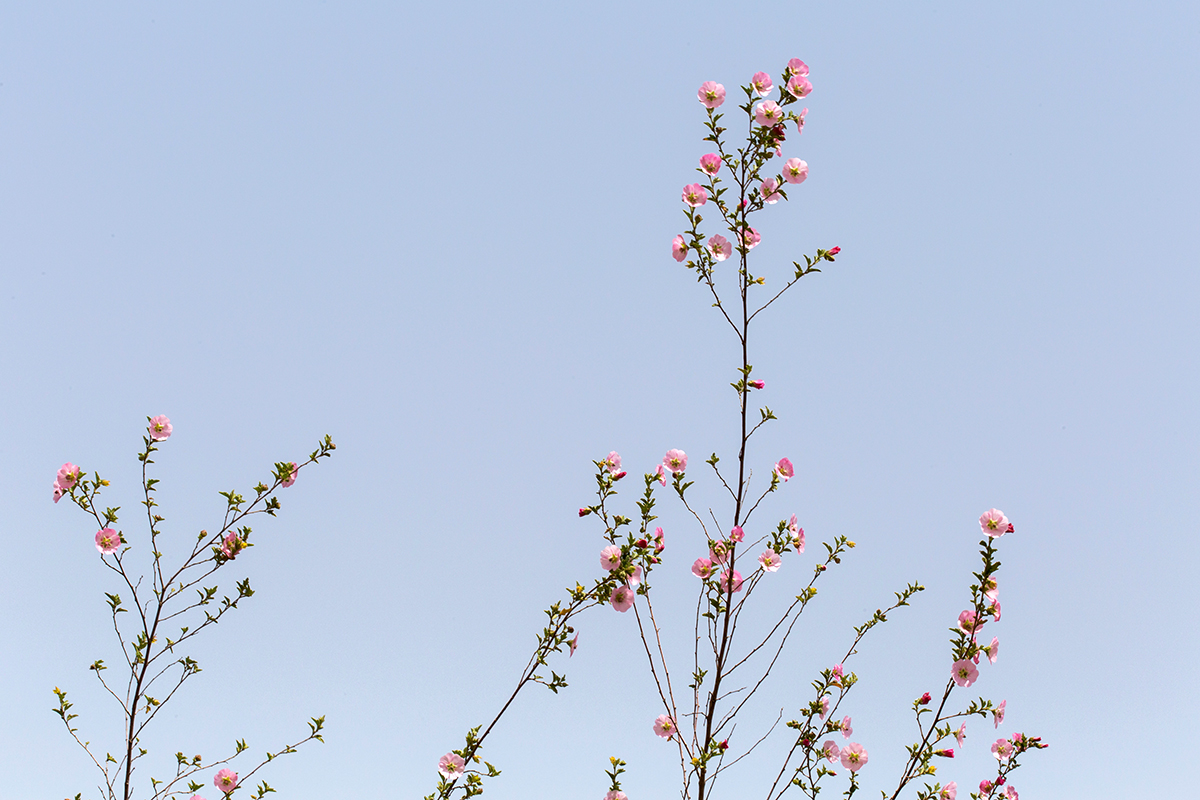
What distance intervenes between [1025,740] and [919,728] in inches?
34.0

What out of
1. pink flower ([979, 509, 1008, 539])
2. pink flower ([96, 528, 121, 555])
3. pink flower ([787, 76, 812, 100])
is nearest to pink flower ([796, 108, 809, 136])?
pink flower ([787, 76, 812, 100])

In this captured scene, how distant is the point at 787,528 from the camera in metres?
3.37

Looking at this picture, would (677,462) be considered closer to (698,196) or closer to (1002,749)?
(698,196)

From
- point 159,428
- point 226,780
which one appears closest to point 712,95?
point 159,428

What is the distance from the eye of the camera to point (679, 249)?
3426mm

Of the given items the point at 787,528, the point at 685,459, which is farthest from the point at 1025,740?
the point at 685,459

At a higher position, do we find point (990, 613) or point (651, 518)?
point (651, 518)

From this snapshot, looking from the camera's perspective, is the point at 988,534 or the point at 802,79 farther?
the point at 802,79

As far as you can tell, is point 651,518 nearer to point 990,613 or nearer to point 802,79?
point 990,613

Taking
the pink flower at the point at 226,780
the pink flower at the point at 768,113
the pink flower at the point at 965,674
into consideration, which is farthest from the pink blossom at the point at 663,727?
the pink flower at the point at 768,113

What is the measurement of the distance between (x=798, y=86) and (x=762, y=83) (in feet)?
0.49

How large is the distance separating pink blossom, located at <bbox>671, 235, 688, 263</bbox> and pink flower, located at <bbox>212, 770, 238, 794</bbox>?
9.72 ft

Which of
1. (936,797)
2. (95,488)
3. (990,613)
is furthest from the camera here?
(95,488)

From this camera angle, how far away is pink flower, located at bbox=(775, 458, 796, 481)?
3.42 meters
